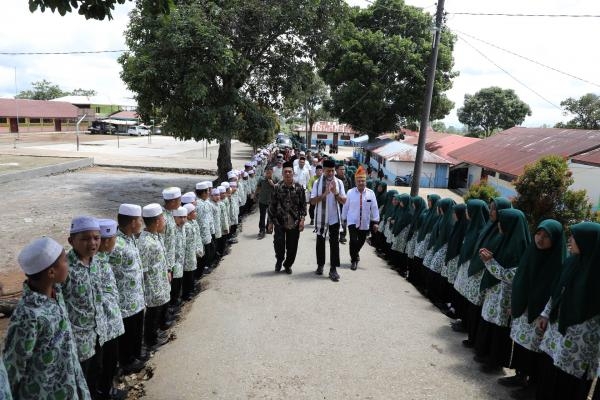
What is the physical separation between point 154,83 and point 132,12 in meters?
3.38

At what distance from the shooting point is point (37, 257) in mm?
2516

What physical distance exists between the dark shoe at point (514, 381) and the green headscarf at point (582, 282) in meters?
0.93

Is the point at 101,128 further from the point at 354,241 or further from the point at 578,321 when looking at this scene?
the point at 578,321

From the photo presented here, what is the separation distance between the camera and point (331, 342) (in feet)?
15.5

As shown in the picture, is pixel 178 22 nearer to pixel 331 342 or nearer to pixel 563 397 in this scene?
pixel 331 342

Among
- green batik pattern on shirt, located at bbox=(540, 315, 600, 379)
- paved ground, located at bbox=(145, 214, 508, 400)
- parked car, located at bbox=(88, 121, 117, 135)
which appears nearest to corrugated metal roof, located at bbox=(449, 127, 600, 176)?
paved ground, located at bbox=(145, 214, 508, 400)

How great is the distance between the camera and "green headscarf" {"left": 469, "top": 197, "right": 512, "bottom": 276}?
4.55m

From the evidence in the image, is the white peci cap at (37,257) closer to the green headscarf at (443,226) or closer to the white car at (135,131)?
the green headscarf at (443,226)

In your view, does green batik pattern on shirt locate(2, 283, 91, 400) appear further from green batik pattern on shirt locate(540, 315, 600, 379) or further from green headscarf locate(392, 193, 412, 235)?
green headscarf locate(392, 193, 412, 235)

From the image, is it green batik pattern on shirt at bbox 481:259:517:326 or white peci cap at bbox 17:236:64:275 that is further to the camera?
green batik pattern on shirt at bbox 481:259:517:326

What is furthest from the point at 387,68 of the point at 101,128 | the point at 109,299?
the point at 101,128

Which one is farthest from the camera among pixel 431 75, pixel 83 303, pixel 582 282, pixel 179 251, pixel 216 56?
pixel 216 56

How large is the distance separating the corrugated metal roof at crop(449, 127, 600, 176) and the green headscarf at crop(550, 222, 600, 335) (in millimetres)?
14577

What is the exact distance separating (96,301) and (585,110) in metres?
43.6
